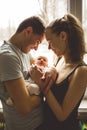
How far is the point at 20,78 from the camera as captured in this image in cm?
142

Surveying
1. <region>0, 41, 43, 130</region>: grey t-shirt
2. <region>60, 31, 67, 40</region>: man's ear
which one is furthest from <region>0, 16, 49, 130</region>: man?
<region>60, 31, 67, 40</region>: man's ear

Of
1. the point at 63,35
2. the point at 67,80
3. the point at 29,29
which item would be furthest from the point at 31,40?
the point at 67,80

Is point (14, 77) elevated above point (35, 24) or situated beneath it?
situated beneath

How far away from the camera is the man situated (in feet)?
4.63

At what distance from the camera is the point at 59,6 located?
2.14 m

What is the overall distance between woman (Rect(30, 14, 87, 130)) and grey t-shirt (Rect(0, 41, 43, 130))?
0.22 ft

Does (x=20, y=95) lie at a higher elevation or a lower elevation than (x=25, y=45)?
lower

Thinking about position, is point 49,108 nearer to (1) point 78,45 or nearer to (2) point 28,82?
(2) point 28,82

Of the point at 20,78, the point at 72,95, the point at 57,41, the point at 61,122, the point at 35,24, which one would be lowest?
the point at 61,122

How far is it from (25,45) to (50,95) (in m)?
0.35

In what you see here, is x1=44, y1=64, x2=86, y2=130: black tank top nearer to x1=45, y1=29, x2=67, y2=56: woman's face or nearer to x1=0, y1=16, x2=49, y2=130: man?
x1=0, y1=16, x2=49, y2=130: man

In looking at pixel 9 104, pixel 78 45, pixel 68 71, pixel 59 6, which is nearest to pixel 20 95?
pixel 9 104

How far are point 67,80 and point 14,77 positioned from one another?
300 mm

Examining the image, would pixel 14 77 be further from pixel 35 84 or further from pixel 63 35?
pixel 63 35
